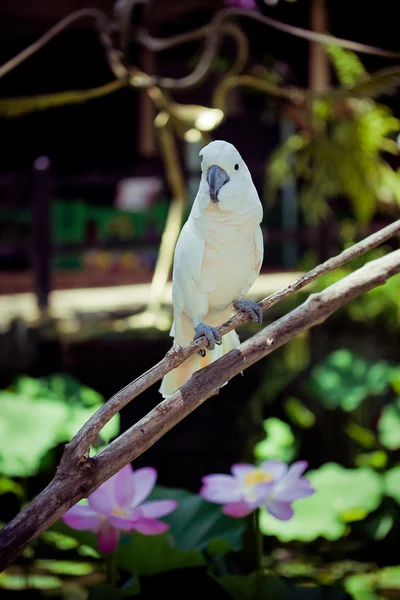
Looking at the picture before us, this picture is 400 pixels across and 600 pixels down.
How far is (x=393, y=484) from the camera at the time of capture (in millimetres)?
1689

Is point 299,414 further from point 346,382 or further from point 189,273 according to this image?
point 189,273

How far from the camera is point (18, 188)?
3.15 meters

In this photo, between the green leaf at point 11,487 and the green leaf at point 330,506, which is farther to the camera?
the green leaf at point 11,487

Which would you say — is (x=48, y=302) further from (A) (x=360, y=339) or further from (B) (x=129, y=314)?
(A) (x=360, y=339)

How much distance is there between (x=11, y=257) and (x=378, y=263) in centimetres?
353

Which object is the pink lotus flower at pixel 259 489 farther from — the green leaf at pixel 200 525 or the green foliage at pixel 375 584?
the green foliage at pixel 375 584

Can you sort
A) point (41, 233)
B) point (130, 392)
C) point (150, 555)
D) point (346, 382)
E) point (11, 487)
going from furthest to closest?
1. point (41, 233)
2. point (346, 382)
3. point (11, 487)
4. point (150, 555)
5. point (130, 392)

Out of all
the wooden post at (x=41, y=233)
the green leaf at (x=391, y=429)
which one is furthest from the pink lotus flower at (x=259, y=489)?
the wooden post at (x=41, y=233)

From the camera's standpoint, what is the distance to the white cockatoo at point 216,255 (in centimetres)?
76

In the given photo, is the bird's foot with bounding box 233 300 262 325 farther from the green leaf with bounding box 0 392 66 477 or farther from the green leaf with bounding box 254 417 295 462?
the green leaf with bounding box 254 417 295 462

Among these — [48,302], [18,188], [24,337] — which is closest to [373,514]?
[24,337]

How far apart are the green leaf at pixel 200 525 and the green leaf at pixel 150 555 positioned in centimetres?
6

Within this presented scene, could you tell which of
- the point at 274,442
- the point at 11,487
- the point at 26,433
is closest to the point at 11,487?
the point at 11,487

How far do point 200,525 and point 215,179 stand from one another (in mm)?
813
